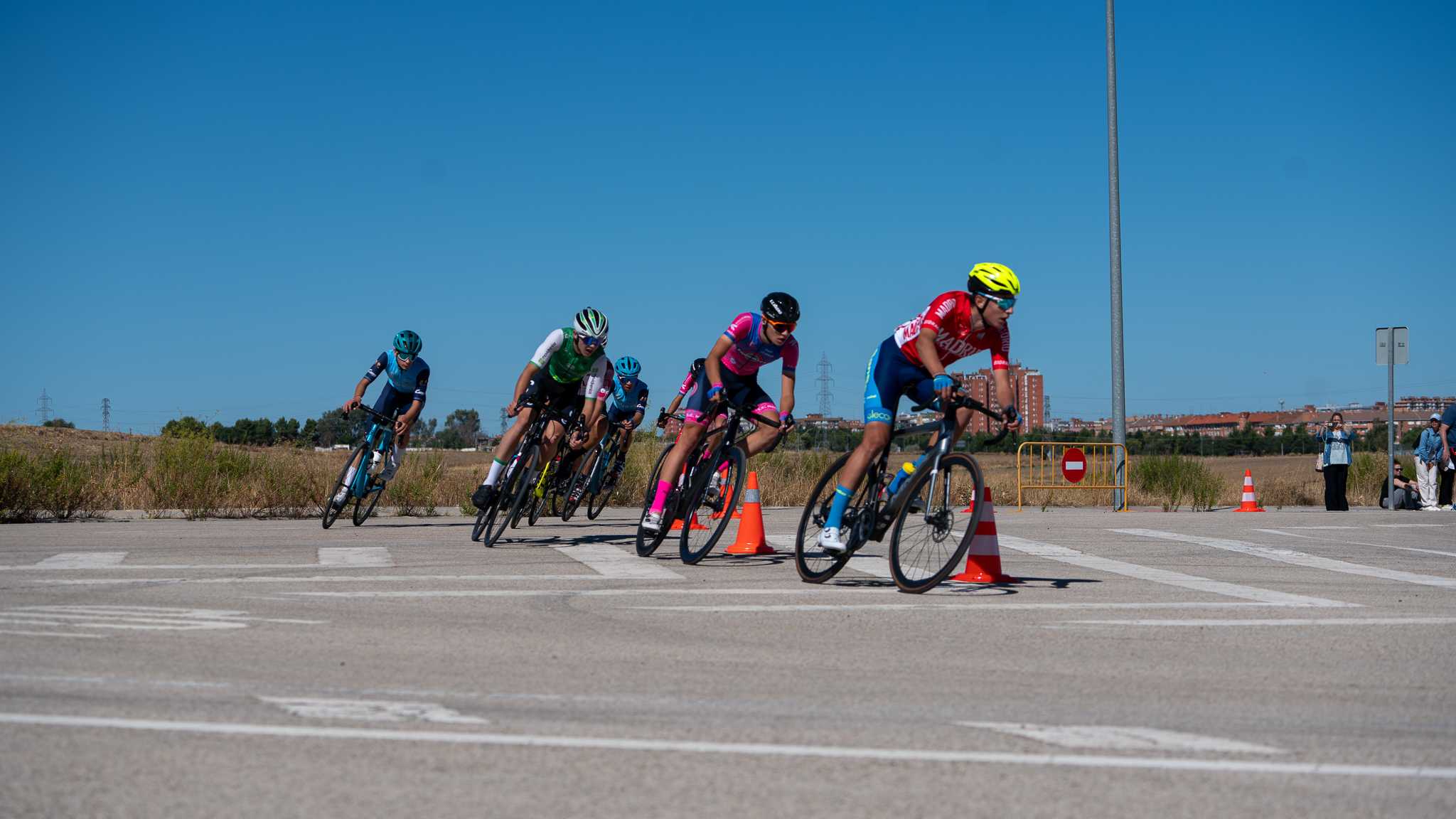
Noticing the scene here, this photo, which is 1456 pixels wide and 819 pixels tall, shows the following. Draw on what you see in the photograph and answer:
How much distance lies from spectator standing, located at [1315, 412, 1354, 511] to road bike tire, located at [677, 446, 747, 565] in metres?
16.7

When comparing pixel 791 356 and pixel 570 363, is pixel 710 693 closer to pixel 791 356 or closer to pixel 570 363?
pixel 791 356

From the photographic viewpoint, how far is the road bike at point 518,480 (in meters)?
12.5

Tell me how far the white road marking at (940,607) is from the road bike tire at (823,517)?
2.75ft

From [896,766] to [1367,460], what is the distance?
30663mm

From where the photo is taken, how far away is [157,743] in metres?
4.37

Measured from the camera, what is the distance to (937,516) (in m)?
8.73

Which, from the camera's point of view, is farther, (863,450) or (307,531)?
(307,531)

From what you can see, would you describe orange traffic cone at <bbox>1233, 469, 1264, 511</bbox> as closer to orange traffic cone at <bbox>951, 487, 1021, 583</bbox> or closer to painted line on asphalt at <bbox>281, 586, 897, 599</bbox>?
orange traffic cone at <bbox>951, 487, 1021, 583</bbox>

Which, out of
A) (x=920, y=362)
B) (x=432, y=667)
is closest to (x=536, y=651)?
(x=432, y=667)

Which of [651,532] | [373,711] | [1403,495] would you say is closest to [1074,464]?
[1403,495]

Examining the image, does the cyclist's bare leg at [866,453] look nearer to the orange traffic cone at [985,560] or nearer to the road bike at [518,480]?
the orange traffic cone at [985,560]

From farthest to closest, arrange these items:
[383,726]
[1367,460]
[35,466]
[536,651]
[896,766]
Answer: [1367,460], [35,466], [536,651], [383,726], [896,766]

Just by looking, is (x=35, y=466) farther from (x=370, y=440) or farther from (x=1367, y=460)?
(x=1367, y=460)

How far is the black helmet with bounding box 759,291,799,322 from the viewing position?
1034cm
